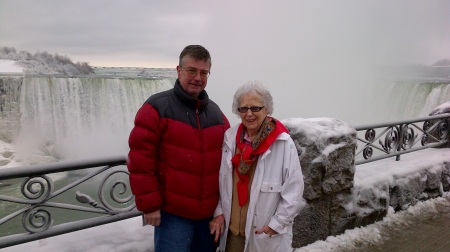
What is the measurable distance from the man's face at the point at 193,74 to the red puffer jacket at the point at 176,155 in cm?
Result: 4

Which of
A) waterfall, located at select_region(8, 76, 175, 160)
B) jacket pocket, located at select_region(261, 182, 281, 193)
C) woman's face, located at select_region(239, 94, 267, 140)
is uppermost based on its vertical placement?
woman's face, located at select_region(239, 94, 267, 140)

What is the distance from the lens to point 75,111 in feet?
55.2

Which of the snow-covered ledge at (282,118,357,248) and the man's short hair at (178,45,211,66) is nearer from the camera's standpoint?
the man's short hair at (178,45,211,66)

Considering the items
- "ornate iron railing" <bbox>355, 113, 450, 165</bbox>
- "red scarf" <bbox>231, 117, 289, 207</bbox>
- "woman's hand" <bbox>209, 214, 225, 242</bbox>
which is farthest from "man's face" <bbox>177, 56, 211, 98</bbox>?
"ornate iron railing" <bbox>355, 113, 450, 165</bbox>

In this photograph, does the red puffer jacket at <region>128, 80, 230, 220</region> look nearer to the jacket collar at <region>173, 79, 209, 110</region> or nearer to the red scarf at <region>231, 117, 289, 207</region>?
the jacket collar at <region>173, 79, 209, 110</region>

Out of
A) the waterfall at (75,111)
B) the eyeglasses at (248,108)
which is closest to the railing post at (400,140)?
the eyeglasses at (248,108)

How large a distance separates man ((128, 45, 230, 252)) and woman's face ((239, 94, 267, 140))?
0.57ft

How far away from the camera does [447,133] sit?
17.8 feet

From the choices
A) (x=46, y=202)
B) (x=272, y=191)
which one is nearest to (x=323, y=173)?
(x=272, y=191)

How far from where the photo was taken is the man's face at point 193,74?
5.93ft

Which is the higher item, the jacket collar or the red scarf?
the jacket collar

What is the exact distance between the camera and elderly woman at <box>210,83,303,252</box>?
6.20ft

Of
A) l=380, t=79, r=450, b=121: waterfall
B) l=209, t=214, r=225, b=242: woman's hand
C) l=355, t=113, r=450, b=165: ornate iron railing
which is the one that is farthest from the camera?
l=380, t=79, r=450, b=121: waterfall

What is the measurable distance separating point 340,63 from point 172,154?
2863cm
